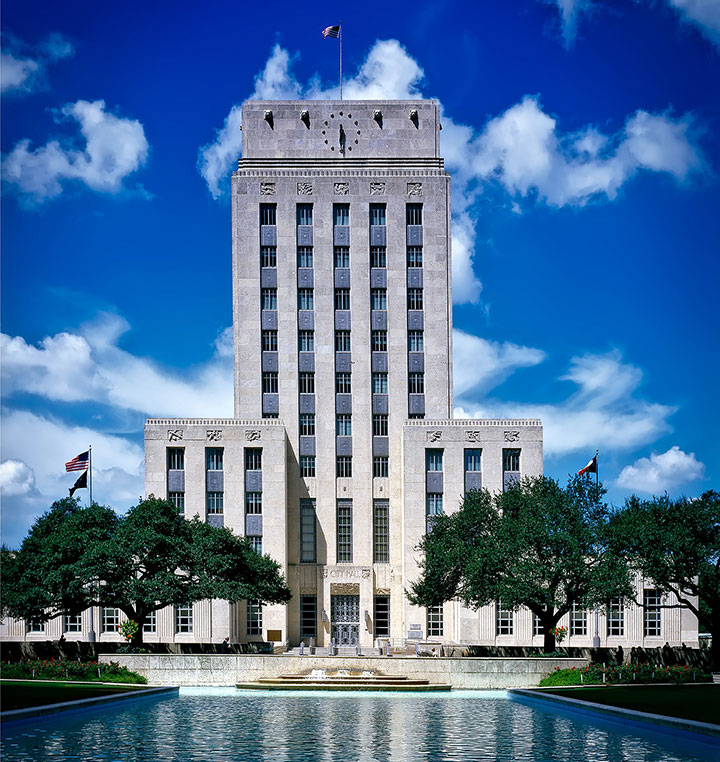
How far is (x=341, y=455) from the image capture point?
87.9 meters

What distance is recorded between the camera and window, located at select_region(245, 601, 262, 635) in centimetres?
8150

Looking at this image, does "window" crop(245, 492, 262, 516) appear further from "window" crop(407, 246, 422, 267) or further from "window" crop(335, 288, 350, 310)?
"window" crop(407, 246, 422, 267)

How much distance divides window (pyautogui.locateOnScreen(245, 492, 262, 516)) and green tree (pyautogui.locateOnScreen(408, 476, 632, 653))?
2026cm

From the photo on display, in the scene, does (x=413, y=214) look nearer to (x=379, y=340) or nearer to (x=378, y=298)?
(x=378, y=298)

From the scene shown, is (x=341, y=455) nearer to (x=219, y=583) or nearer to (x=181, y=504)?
(x=181, y=504)

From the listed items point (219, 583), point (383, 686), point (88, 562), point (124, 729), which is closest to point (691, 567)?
point (383, 686)

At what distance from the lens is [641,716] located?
107 ft

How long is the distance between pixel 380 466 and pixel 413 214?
68.7 feet

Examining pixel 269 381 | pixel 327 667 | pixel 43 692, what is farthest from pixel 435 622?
pixel 43 692

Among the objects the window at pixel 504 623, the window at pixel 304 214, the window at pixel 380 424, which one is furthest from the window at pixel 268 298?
the window at pixel 504 623

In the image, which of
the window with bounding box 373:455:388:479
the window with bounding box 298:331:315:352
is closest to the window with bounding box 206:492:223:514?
the window with bounding box 373:455:388:479

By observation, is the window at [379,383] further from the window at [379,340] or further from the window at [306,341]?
the window at [306,341]

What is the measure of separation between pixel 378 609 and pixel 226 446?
16.9 meters

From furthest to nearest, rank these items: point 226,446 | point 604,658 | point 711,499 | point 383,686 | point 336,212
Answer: point 336,212, point 226,446, point 711,499, point 604,658, point 383,686
